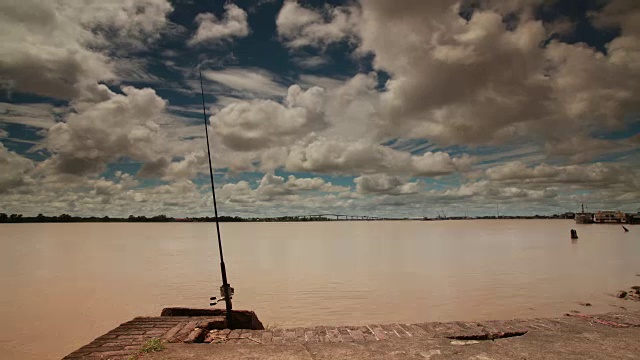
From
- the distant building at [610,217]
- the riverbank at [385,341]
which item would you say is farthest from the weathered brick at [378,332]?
the distant building at [610,217]

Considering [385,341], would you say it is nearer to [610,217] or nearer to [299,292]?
[299,292]

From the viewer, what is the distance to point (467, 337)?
5512mm

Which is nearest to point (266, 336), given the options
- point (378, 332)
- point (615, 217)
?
point (378, 332)

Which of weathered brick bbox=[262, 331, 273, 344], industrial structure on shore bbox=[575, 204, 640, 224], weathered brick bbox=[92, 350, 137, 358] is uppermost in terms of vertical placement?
weathered brick bbox=[92, 350, 137, 358]

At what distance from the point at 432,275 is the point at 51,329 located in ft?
55.3

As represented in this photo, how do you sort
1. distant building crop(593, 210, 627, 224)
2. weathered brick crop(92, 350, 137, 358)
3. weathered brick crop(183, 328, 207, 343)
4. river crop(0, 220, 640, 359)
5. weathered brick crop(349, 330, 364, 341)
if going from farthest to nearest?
distant building crop(593, 210, 627, 224) < river crop(0, 220, 640, 359) < weathered brick crop(349, 330, 364, 341) < weathered brick crop(183, 328, 207, 343) < weathered brick crop(92, 350, 137, 358)

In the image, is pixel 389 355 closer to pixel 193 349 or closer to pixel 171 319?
pixel 193 349

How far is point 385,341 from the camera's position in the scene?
5309 mm

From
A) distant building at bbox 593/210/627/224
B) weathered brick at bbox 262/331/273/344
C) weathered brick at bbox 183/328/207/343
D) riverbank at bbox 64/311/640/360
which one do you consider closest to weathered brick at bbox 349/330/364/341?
riverbank at bbox 64/311/640/360

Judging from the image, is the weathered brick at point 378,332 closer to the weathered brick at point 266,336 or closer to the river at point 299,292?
the weathered brick at point 266,336

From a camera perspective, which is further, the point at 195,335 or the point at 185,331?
the point at 185,331

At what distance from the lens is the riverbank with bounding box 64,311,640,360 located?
4797 millimetres

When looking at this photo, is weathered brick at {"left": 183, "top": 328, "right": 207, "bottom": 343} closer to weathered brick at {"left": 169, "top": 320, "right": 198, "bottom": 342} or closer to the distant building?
weathered brick at {"left": 169, "top": 320, "right": 198, "bottom": 342}

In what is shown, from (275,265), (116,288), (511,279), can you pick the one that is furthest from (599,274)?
(116,288)
